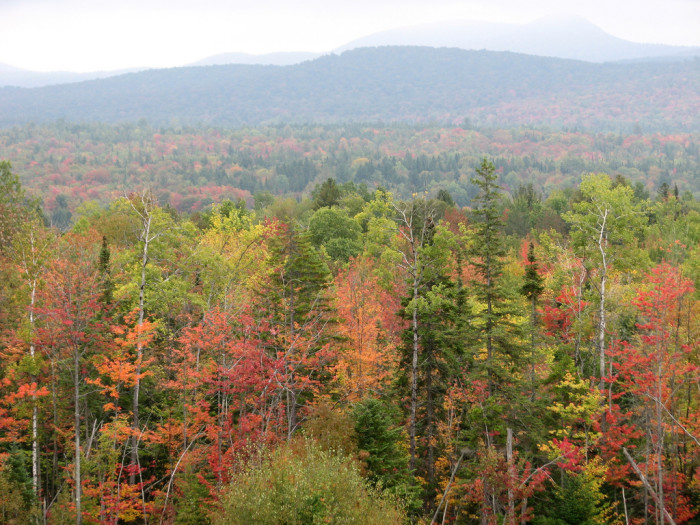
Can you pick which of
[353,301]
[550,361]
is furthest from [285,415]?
[550,361]

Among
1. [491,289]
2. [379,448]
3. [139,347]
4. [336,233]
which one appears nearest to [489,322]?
[491,289]

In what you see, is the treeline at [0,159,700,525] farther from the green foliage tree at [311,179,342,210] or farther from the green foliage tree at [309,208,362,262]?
the green foliage tree at [311,179,342,210]

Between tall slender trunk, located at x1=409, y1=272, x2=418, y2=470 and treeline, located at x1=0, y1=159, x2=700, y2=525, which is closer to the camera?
treeline, located at x1=0, y1=159, x2=700, y2=525

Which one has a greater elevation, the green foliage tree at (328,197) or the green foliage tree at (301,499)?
the green foliage tree at (328,197)

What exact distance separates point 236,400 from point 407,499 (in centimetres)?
1063

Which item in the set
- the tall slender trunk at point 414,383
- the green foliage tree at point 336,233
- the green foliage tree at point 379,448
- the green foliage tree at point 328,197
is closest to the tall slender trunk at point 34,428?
the green foliage tree at point 379,448

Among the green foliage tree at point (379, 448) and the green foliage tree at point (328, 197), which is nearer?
the green foliage tree at point (379, 448)

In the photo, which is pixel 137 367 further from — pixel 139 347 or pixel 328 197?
pixel 328 197

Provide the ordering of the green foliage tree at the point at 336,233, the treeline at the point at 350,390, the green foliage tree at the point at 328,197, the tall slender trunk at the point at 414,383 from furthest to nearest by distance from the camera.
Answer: the green foliage tree at the point at 328,197
the green foliage tree at the point at 336,233
the tall slender trunk at the point at 414,383
the treeline at the point at 350,390

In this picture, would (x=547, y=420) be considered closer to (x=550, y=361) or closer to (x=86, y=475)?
(x=550, y=361)

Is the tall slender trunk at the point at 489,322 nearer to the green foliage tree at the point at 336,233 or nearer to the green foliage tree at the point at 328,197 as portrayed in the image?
the green foliage tree at the point at 336,233

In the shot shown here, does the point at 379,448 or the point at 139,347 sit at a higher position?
the point at 139,347

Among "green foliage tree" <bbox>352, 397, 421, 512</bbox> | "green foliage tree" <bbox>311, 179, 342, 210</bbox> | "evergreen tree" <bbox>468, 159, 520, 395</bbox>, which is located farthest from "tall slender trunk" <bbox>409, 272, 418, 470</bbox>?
"green foliage tree" <bbox>311, 179, 342, 210</bbox>

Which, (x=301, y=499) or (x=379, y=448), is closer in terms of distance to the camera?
(x=301, y=499)
